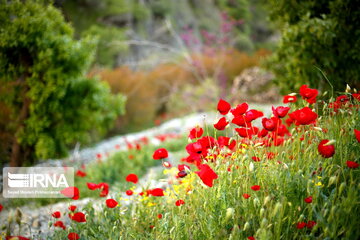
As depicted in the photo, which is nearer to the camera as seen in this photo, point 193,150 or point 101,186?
point 193,150

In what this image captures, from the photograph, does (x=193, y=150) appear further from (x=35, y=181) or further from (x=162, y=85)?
(x=162, y=85)

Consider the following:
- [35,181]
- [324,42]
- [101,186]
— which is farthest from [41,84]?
[324,42]

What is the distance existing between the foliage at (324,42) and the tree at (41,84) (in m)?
3.01

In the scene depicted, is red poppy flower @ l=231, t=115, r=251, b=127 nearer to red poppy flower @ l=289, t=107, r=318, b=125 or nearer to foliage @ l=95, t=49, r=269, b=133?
red poppy flower @ l=289, t=107, r=318, b=125

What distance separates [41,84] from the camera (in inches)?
181

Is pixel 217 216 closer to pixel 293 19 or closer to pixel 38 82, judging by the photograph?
pixel 293 19

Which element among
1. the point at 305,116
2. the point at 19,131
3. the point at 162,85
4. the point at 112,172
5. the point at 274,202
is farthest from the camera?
the point at 162,85

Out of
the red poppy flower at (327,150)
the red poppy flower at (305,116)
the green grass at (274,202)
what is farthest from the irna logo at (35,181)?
the red poppy flower at (327,150)

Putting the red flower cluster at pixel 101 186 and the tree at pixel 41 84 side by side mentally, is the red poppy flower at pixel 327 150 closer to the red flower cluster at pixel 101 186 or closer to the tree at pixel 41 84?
the red flower cluster at pixel 101 186

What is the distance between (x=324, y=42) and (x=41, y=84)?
383cm

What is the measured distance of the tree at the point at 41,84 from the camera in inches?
170

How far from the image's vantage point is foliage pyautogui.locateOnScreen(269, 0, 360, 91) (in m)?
3.52

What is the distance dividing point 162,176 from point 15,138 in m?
2.63

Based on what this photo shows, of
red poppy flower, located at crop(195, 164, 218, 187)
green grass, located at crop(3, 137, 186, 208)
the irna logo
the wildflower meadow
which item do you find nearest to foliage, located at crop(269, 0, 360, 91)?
the wildflower meadow
